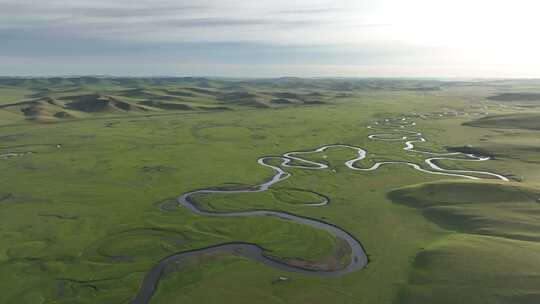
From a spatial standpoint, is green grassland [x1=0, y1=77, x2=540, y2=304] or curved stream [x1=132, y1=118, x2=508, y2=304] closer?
green grassland [x1=0, y1=77, x2=540, y2=304]

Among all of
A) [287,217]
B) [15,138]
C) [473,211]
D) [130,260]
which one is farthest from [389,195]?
[15,138]

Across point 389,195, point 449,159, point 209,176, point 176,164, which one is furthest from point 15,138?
point 449,159

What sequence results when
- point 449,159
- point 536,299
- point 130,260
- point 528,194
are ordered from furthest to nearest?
point 449,159, point 528,194, point 130,260, point 536,299

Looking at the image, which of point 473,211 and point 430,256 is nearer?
point 430,256

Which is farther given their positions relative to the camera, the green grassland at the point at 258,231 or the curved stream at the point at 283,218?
the curved stream at the point at 283,218

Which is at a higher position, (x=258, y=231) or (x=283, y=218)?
(x=283, y=218)

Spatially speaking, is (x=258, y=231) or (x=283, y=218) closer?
(x=258, y=231)

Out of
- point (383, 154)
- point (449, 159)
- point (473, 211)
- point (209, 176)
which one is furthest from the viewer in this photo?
point (383, 154)

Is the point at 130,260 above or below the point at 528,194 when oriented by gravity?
below

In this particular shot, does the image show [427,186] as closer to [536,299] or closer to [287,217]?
[287,217]

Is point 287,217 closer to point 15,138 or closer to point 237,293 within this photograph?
point 237,293
